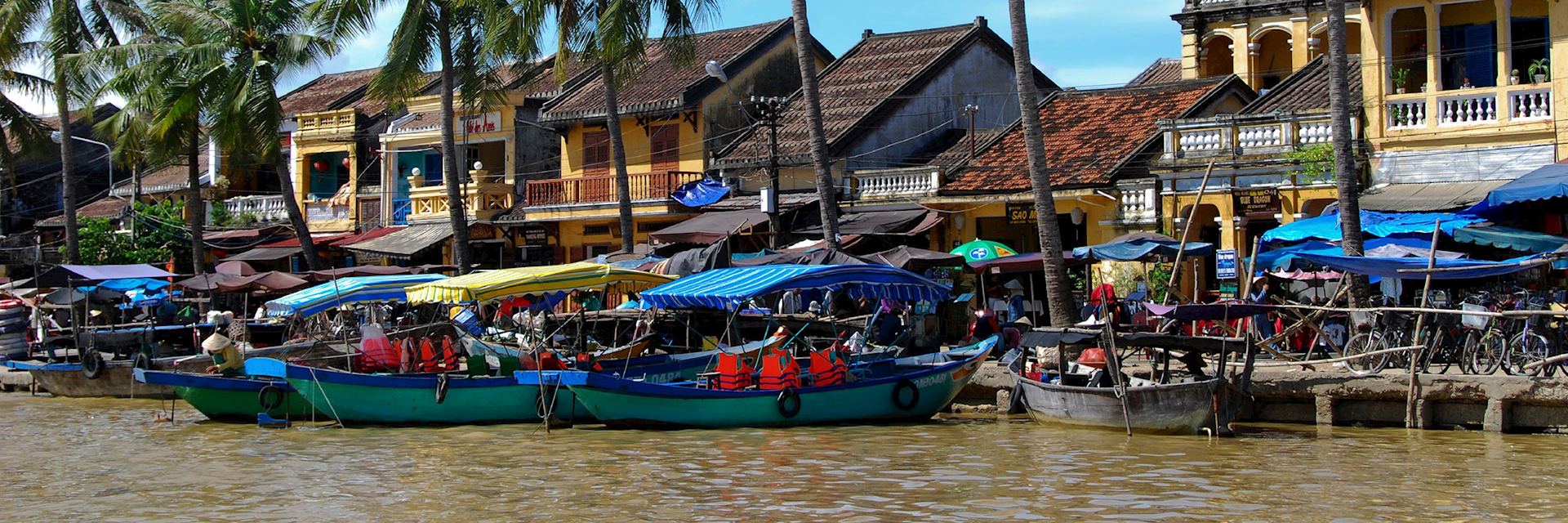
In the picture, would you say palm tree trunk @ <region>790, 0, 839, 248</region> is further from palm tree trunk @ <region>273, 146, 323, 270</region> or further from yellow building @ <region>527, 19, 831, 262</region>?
palm tree trunk @ <region>273, 146, 323, 270</region>

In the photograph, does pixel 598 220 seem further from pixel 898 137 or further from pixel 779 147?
pixel 898 137

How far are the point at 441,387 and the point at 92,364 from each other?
10.2m

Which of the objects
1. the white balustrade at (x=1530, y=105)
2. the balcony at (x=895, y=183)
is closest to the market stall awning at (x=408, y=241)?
the balcony at (x=895, y=183)

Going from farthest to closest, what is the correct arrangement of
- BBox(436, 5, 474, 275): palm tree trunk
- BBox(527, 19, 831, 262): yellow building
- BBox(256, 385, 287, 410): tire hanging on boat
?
BBox(527, 19, 831, 262): yellow building, BBox(436, 5, 474, 275): palm tree trunk, BBox(256, 385, 287, 410): tire hanging on boat

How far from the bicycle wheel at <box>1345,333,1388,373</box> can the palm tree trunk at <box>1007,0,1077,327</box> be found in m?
4.09

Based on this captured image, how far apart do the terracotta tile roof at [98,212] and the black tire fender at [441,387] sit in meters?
29.6

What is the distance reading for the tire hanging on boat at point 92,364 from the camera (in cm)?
2817

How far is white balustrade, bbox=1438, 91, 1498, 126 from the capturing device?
80.8ft

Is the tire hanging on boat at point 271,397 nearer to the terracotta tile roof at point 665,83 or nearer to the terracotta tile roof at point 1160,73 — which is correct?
the terracotta tile roof at point 665,83

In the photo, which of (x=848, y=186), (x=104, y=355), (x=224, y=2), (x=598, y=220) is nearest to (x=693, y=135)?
(x=598, y=220)

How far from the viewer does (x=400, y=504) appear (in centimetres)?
1522

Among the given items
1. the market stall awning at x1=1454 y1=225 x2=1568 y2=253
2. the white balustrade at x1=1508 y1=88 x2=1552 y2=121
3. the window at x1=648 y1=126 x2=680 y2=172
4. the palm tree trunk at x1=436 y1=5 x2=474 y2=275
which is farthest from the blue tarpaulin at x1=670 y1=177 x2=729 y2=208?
the market stall awning at x1=1454 y1=225 x2=1568 y2=253

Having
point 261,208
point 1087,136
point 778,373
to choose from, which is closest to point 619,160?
point 1087,136

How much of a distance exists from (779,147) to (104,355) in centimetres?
1522
